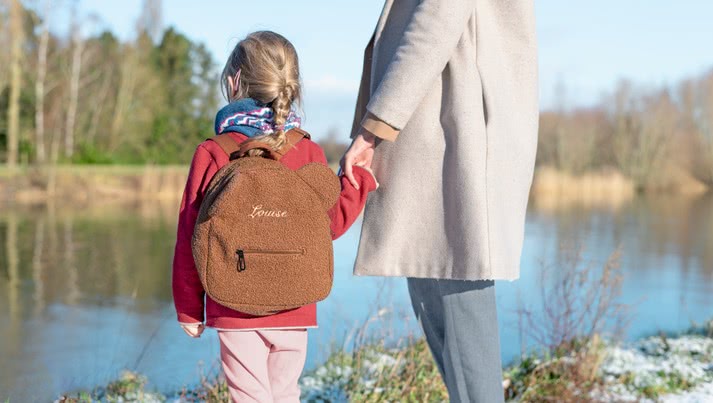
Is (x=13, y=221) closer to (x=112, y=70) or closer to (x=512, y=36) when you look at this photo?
(x=512, y=36)

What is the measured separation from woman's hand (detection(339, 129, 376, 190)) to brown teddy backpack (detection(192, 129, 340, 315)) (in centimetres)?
8

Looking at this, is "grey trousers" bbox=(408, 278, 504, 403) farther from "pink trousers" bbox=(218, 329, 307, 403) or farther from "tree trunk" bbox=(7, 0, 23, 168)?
"tree trunk" bbox=(7, 0, 23, 168)

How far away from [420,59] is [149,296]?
534cm

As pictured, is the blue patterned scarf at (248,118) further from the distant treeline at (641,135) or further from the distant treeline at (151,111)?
the distant treeline at (641,135)

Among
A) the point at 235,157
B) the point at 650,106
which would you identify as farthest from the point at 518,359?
the point at 650,106

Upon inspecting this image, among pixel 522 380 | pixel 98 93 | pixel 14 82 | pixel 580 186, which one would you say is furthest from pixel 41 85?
pixel 522 380

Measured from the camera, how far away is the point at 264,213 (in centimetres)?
169

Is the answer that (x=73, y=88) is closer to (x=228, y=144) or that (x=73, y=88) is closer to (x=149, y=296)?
(x=149, y=296)

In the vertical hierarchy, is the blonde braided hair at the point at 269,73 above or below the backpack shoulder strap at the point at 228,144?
above

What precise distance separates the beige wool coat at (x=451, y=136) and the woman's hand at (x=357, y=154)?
0.04m

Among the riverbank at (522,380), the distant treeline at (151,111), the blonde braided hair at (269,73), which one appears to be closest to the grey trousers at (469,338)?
the blonde braided hair at (269,73)

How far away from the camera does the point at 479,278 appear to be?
1743 millimetres

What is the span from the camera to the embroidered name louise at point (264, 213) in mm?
1676

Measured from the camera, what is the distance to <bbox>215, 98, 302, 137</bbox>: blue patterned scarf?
5.82 ft
